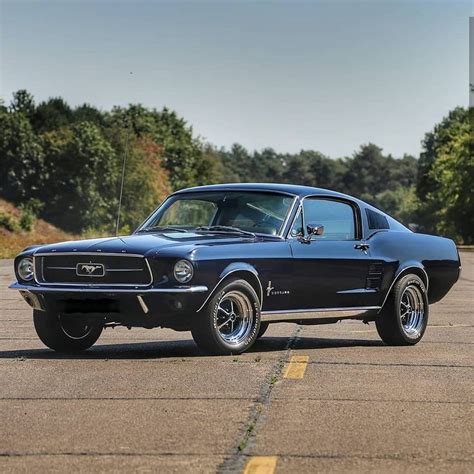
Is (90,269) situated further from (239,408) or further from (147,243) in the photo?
(239,408)

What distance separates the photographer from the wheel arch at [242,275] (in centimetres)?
1092

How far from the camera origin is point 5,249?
56.0 meters

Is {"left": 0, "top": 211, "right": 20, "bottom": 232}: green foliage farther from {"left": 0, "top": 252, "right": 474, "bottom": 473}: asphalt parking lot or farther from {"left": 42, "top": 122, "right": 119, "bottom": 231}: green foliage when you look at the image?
{"left": 0, "top": 252, "right": 474, "bottom": 473}: asphalt parking lot

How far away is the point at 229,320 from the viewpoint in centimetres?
1118

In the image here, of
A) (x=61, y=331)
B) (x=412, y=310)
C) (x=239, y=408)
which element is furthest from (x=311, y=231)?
(x=239, y=408)

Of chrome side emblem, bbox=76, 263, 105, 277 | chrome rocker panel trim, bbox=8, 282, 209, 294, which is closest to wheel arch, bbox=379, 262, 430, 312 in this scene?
chrome rocker panel trim, bbox=8, 282, 209, 294

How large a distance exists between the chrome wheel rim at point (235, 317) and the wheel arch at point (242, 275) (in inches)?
6.9

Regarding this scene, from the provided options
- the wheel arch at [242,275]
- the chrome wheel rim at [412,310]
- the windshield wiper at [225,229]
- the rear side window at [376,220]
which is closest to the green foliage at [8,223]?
the rear side window at [376,220]

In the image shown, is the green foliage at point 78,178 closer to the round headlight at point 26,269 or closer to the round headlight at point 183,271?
the round headlight at point 26,269

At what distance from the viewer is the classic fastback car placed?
10828 millimetres

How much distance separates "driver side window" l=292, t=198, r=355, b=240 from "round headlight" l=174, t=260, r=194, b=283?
5.61ft

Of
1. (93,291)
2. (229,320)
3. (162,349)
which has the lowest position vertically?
(162,349)

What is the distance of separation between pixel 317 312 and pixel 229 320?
4.18 feet

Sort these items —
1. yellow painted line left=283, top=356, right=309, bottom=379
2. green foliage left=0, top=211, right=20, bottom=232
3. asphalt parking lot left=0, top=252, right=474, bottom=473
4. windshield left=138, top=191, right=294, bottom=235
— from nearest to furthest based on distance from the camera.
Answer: asphalt parking lot left=0, top=252, right=474, bottom=473, yellow painted line left=283, top=356, right=309, bottom=379, windshield left=138, top=191, right=294, bottom=235, green foliage left=0, top=211, right=20, bottom=232
